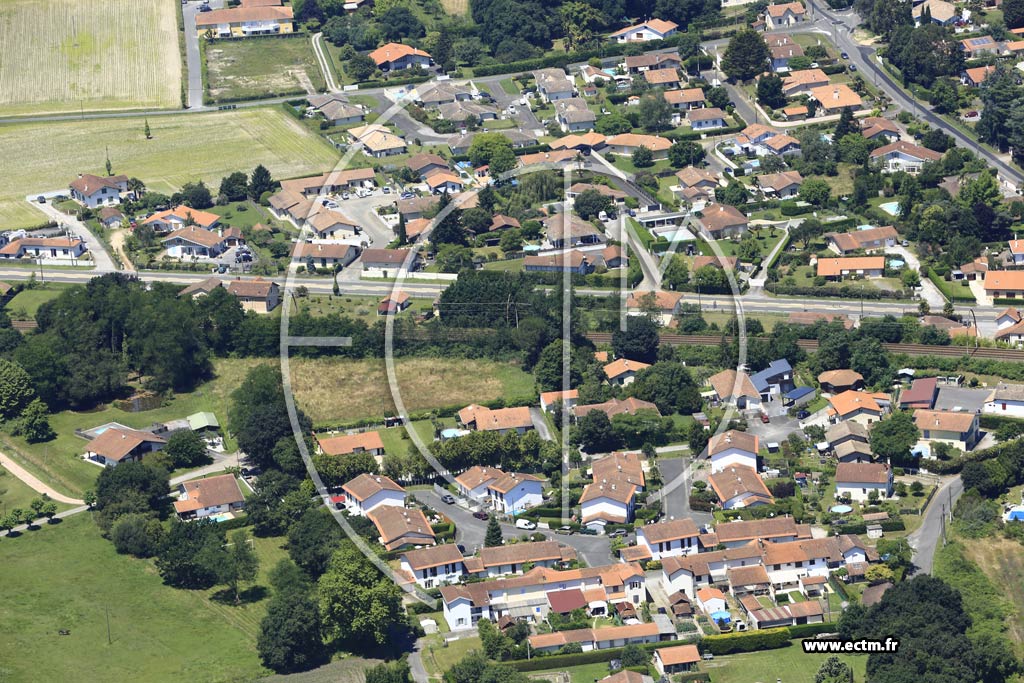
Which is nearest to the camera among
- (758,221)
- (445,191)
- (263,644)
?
(263,644)

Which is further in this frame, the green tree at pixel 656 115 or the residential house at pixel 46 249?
the green tree at pixel 656 115

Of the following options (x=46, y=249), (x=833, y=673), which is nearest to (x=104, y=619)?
(x=833, y=673)

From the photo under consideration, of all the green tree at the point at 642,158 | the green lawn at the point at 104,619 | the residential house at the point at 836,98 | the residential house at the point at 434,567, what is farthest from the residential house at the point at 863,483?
the residential house at the point at 836,98

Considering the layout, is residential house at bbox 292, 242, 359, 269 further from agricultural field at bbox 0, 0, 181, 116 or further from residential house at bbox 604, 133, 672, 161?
agricultural field at bbox 0, 0, 181, 116

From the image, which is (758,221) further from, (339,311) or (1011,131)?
(339,311)

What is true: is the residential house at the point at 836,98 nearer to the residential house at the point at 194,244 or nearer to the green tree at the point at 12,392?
the residential house at the point at 194,244

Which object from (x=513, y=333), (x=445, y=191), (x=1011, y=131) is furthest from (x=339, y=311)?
(x=1011, y=131)
